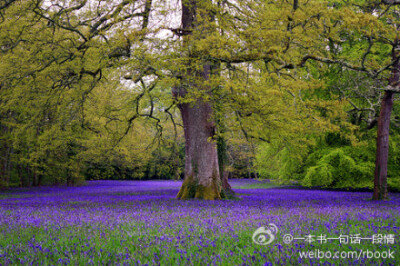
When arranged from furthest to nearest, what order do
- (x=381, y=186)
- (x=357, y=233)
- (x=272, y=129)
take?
1. (x=381, y=186)
2. (x=272, y=129)
3. (x=357, y=233)

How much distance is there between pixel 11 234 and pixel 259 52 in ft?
24.8

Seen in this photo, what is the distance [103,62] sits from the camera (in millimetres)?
11000

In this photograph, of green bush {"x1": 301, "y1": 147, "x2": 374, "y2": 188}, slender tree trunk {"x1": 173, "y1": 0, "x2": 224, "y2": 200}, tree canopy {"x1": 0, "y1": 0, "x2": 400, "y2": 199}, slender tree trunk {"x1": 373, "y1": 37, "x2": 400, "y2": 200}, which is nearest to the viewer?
tree canopy {"x1": 0, "y1": 0, "x2": 400, "y2": 199}

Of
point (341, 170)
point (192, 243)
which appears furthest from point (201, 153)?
point (341, 170)

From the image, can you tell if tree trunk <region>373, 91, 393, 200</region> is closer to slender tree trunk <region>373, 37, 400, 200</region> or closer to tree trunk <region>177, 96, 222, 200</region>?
slender tree trunk <region>373, 37, 400, 200</region>

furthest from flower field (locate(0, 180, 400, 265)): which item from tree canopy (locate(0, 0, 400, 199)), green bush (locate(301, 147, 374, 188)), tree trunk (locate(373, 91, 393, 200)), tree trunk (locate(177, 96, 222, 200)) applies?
green bush (locate(301, 147, 374, 188))

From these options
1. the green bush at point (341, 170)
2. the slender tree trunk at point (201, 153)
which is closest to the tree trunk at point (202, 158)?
the slender tree trunk at point (201, 153)

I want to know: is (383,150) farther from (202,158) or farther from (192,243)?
(192,243)

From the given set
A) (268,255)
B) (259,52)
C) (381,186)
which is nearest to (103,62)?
(259,52)

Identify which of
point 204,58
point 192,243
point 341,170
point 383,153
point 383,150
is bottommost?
point 192,243

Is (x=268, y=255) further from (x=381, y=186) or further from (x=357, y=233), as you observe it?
(x=381, y=186)

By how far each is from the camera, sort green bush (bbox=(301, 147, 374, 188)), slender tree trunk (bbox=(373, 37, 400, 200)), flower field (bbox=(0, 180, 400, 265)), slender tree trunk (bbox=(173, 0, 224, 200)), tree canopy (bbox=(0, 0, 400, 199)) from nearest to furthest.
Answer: flower field (bbox=(0, 180, 400, 265)) < tree canopy (bbox=(0, 0, 400, 199)) < slender tree trunk (bbox=(173, 0, 224, 200)) < slender tree trunk (bbox=(373, 37, 400, 200)) < green bush (bbox=(301, 147, 374, 188))

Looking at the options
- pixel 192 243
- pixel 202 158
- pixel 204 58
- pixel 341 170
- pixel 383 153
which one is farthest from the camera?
pixel 341 170

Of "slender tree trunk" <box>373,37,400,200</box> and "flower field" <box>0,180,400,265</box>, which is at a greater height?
"slender tree trunk" <box>373,37,400,200</box>
